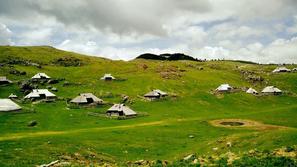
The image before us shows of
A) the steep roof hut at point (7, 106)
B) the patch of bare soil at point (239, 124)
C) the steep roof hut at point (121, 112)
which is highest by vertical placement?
the steep roof hut at point (7, 106)

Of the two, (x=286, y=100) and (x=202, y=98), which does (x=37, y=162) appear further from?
(x=286, y=100)

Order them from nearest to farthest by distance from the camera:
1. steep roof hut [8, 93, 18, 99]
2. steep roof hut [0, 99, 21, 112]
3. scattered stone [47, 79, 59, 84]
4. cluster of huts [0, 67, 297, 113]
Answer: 1. steep roof hut [0, 99, 21, 112]
2. cluster of huts [0, 67, 297, 113]
3. steep roof hut [8, 93, 18, 99]
4. scattered stone [47, 79, 59, 84]

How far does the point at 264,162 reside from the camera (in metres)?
27.0

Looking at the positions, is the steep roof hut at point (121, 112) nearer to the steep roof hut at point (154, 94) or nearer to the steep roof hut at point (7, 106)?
the steep roof hut at point (7, 106)

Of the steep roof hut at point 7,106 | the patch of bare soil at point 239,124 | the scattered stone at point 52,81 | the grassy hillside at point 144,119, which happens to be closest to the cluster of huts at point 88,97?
the steep roof hut at point 7,106

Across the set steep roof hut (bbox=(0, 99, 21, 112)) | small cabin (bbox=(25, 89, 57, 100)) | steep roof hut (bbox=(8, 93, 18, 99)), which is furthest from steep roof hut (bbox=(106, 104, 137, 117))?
steep roof hut (bbox=(8, 93, 18, 99))

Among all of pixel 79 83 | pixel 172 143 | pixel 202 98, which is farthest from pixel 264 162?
pixel 79 83

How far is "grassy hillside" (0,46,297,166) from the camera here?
45.5 m

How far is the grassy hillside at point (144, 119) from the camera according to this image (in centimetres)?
4553

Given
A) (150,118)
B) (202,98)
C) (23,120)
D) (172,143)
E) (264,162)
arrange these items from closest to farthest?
(264,162) < (172,143) < (23,120) < (150,118) < (202,98)

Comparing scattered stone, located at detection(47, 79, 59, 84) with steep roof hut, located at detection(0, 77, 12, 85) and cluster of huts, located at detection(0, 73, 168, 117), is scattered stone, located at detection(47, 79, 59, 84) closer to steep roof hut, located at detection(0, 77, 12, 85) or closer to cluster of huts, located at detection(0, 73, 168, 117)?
cluster of huts, located at detection(0, 73, 168, 117)

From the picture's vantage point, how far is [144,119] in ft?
302

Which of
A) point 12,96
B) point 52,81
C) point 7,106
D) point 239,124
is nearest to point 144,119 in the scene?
point 239,124

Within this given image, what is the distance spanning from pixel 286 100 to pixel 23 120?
90.2m
